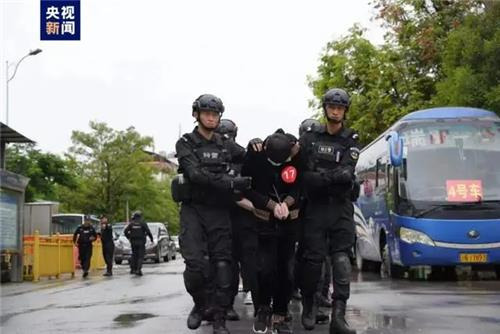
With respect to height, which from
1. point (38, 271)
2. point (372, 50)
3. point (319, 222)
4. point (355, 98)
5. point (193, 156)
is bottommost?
point (38, 271)

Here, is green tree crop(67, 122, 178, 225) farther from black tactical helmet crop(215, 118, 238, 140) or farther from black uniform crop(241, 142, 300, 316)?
black uniform crop(241, 142, 300, 316)

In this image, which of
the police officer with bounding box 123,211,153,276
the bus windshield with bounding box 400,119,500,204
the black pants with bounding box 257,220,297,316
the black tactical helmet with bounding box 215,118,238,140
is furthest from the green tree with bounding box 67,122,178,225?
the black pants with bounding box 257,220,297,316

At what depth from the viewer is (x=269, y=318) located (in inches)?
283

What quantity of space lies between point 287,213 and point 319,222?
1.13 feet

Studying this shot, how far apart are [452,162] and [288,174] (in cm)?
896

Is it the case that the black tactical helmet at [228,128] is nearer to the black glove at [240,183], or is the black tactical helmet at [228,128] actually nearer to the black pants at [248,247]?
the black pants at [248,247]

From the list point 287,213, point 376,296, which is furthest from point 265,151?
point 376,296

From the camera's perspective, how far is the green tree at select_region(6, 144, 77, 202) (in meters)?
52.2

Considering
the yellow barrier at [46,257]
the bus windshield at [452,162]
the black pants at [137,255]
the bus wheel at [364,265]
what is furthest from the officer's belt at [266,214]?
the bus wheel at [364,265]

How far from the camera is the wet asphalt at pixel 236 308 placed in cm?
749

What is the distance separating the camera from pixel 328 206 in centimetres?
700

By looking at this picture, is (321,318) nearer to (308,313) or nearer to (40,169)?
(308,313)

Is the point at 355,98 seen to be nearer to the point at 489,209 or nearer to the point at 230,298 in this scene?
the point at 489,209

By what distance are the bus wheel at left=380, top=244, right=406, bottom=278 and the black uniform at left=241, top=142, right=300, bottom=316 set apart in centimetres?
975
